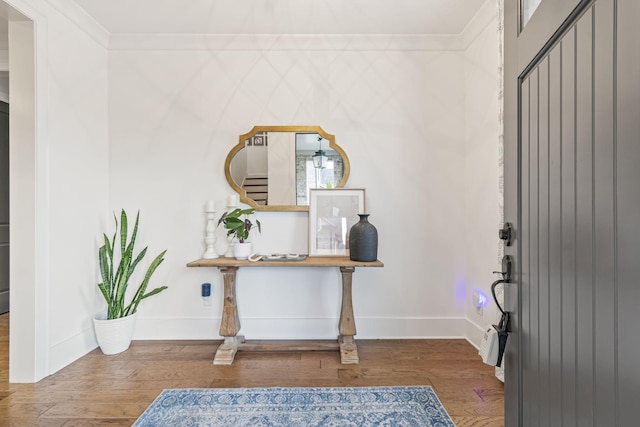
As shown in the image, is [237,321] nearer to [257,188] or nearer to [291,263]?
[291,263]

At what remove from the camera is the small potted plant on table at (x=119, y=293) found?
2523 millimetres

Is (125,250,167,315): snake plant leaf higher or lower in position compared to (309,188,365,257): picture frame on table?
lower

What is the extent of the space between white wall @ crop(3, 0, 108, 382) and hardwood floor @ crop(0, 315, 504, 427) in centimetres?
25

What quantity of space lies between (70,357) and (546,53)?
3.13 meters

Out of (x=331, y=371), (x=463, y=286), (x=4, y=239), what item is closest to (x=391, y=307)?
(x=463, y=286)

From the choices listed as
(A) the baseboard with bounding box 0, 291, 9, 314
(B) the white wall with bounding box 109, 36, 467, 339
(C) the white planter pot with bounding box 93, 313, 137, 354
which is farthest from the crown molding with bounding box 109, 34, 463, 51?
(A) the baseboard with bounding box 0, 291, 9, 314

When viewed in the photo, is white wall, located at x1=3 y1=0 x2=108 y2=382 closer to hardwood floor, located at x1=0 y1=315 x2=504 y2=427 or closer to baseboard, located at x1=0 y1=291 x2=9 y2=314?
hardwood floor, located at x1=0 y1=315 x2=504 y2=427

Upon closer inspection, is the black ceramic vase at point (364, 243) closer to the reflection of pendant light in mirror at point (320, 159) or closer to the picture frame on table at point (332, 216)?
the picture frame on table at point (332, 216)

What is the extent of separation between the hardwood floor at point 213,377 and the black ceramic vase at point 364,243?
738mm

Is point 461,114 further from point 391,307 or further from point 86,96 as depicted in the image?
point 86,96

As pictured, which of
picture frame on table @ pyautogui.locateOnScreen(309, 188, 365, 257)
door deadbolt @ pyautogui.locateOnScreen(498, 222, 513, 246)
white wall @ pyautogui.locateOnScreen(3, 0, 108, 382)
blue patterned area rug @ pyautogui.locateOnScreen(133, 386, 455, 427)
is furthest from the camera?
picture frame on table @ pyautogui.locateOnScreen(309, 188, 365, 257)

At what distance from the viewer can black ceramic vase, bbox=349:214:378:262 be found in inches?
96.9

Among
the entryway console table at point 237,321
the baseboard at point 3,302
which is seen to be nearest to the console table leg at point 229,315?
the entryway console table at point 237,321

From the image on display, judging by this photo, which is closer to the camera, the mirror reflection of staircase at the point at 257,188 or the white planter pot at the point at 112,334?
the white planter pot at the point at 112,334
